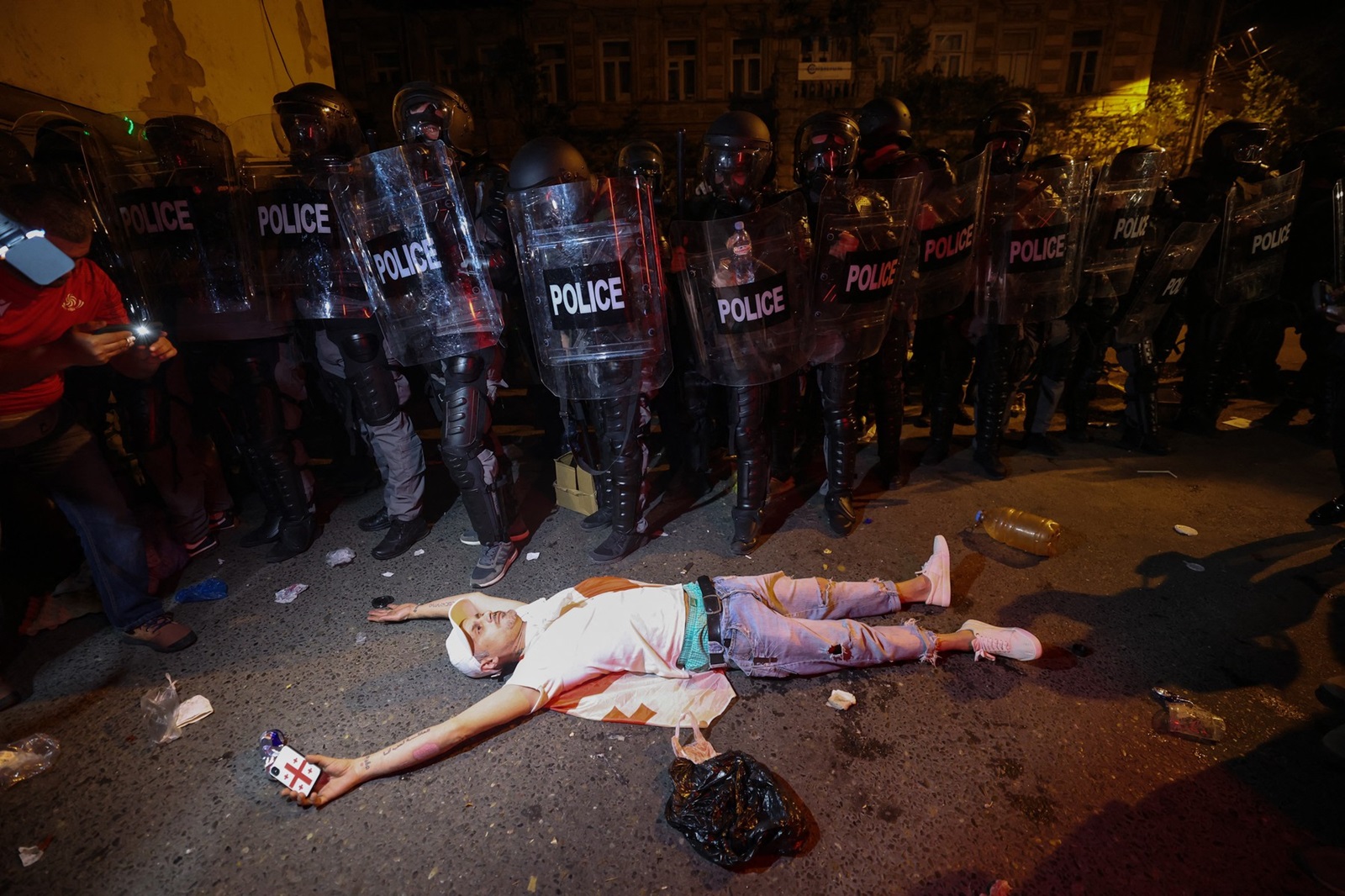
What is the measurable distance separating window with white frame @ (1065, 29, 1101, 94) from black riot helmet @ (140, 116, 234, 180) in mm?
21203

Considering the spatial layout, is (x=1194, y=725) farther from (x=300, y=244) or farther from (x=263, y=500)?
(x=263, y=500)

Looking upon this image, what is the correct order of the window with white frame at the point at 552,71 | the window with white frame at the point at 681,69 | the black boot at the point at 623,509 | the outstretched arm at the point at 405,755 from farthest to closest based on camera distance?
the window with white frame at the point at 552,71, the window with white frame at the point at 681,69, the black boot at the point at 623,509, the outstretched arm at the point at 405,755

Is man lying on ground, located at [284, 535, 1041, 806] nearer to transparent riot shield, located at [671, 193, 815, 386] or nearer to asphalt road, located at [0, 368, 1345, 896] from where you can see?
asphalt road, located at [0, 368, 1345, 896]

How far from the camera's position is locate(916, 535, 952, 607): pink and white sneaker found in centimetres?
304

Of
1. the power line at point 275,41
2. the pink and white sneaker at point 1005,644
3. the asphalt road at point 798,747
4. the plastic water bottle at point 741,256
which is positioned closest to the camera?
the asphalt road at point 798,747

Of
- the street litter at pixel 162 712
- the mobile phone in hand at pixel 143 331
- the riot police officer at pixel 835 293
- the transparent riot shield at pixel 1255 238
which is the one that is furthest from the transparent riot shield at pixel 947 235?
the street litter at pixel 162 712

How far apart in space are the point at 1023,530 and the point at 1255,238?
3.29 m

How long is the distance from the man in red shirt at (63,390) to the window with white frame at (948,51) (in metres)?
19.6

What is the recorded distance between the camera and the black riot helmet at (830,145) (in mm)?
3395

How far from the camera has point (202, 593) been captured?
3.44 m

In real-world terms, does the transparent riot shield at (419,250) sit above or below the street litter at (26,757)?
above

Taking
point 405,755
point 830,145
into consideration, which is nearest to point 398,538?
point 405,755

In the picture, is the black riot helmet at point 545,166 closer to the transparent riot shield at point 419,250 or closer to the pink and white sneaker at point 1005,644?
the transparent riot shield at point 419,250

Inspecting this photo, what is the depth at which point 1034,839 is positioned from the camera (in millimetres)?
1915
